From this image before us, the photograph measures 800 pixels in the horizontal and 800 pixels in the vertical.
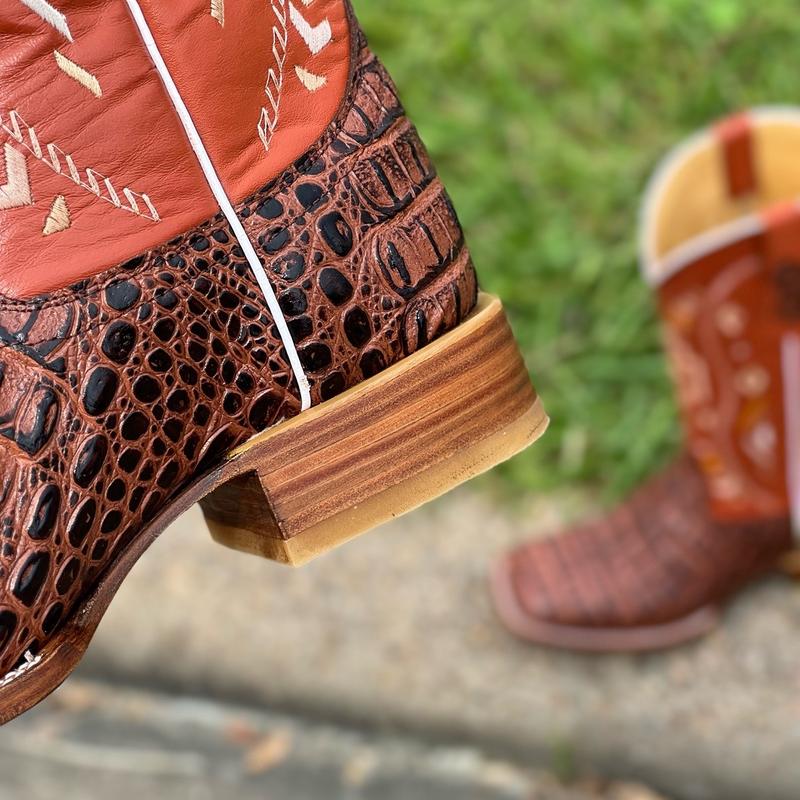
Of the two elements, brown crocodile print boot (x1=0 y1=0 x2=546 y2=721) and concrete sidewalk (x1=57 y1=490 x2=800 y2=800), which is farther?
concrete sidewalk (x1=57 y1=490 x2=800 y2=800)

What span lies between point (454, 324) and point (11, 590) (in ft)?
1.14

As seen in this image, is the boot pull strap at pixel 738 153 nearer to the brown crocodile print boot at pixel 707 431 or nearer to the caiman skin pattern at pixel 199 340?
the brown crocodile print boot at pixel 707 431

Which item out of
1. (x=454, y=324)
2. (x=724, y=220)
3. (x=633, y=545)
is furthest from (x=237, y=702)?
(x=454, y=324)

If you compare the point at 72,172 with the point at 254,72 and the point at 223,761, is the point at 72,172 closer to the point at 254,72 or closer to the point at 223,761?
the point at 254,72

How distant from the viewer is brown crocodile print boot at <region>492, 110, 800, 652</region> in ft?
4.75

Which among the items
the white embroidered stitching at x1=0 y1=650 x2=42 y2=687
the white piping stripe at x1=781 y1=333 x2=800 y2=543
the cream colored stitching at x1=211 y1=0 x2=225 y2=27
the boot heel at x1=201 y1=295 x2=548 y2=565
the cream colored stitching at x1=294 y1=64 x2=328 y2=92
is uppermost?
the cream colored stitching at x1=211 y1=0 x2=225 y2=27

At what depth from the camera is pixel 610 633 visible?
5.46 feet

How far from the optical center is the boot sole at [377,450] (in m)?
0.73

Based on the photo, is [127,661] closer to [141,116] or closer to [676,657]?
[676,657]

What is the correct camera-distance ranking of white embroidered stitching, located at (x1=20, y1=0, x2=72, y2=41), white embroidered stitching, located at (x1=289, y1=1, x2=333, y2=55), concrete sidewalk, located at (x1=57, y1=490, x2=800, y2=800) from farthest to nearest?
concrete sidewalk, located at (x1=57, y1=490, x2=800, y2=800) < white embroidered stitching, located at (x1=289, y1=1, x2=333, y2=55) < white embroidered stitching, located at (x1=20, y1=0, x2=72, y2=41)

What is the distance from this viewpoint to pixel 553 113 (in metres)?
1.93

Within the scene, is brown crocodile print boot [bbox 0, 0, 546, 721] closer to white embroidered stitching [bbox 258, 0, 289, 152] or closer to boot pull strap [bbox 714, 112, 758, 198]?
white embroidered stitching [bbox 258, 0, 289, 152]

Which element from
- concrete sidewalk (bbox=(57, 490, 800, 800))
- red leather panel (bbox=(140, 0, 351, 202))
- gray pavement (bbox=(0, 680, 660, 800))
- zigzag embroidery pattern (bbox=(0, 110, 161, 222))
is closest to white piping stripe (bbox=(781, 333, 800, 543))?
concrete sidewalk (bbox=(57, 490, 800, 800))

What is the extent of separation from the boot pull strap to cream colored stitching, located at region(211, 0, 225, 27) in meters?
0.97
